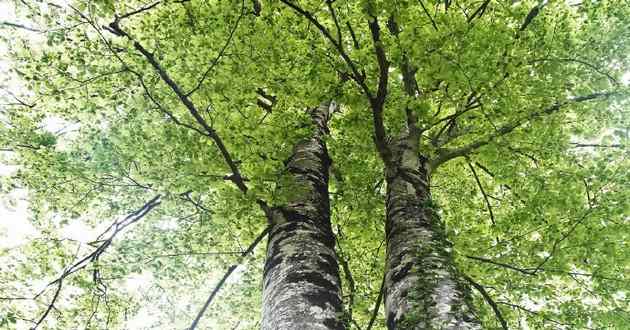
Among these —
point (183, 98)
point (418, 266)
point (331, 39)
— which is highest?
point (331, 39)

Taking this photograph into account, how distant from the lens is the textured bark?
2.87 metres

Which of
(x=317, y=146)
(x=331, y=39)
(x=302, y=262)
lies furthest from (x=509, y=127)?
(x=302, y=262)

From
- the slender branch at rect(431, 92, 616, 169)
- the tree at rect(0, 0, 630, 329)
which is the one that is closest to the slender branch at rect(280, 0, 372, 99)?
the tree at rect(0, 0, 630, 329)

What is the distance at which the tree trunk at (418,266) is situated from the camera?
9.02ft

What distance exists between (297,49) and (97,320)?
4.35 m

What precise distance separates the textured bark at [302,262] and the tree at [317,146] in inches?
0.8

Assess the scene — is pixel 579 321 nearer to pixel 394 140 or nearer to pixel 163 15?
pixel 394 140

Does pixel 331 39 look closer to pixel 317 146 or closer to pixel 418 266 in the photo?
pixel 418 266

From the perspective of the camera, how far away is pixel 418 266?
3.20 meters

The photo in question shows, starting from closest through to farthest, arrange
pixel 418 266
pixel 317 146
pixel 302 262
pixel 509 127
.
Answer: pixel 418 266
pixel 302 262
pixel 509 127
pixel 317 146

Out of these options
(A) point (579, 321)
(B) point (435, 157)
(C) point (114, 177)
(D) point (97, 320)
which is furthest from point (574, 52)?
(D) point (97, 320)

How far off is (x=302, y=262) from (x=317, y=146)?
2.10 m

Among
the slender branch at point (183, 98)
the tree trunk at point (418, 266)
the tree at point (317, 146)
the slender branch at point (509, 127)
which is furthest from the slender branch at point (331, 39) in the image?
the slender branch at point (509, 127)

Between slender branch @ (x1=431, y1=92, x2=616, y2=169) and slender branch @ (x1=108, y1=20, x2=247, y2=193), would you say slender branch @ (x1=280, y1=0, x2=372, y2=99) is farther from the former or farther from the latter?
slender branch @ (x1=431, y1=92, x2=616, y2=169)
